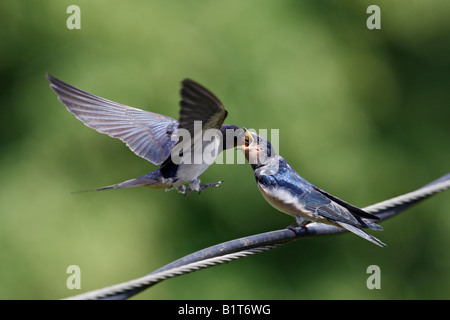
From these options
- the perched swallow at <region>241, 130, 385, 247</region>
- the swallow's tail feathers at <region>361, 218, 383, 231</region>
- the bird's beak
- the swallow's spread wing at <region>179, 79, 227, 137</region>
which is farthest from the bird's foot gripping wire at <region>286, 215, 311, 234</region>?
the swallow's spread wing at <region>179, 79, 227, 137</region>

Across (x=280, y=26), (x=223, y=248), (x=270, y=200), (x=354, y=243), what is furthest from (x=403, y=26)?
(x=223, y=248)

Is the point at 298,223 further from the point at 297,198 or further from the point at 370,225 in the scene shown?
the point at 370,225

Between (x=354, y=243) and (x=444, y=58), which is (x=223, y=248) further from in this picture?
(x=444, y=58)

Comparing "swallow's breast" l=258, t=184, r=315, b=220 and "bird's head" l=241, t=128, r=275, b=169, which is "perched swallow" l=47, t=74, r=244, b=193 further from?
"swallow's breast" l=258, t=184, r=315, b=220

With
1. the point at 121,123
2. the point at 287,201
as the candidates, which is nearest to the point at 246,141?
the point at 287,201

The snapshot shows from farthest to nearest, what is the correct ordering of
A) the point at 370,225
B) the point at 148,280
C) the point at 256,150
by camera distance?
the point at 256,150 < the point at 370,225 < the point at 148,280
